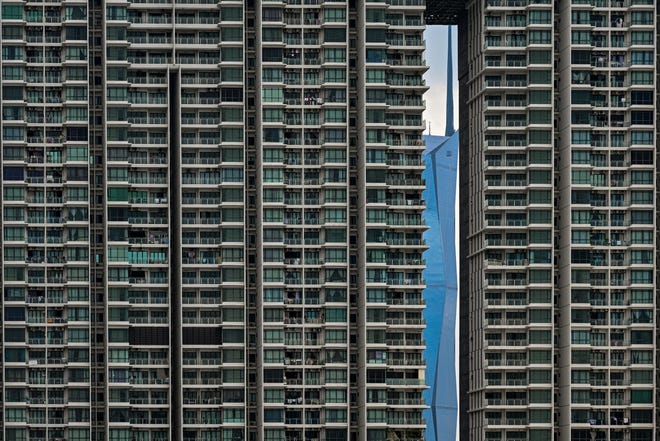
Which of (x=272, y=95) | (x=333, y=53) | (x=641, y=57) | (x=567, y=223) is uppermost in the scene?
(x=333, y=53)

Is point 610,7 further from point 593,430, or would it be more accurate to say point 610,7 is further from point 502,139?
point 593,430

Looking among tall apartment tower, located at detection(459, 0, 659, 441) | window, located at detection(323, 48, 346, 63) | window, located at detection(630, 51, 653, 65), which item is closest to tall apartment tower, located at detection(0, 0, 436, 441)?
window, located at detection(323, 48, 346, 63)

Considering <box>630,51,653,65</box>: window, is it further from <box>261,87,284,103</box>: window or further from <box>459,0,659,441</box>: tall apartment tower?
<box>261,87,284,103</box>: window

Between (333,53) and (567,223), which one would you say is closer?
(567,223)

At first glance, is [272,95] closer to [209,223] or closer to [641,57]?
[209,223]

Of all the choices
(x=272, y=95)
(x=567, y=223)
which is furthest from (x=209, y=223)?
(x=567, y=223)

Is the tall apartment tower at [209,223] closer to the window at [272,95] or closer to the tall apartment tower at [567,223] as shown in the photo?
the window at [272,95]

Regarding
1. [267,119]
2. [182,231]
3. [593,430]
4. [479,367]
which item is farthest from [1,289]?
[593,430]
